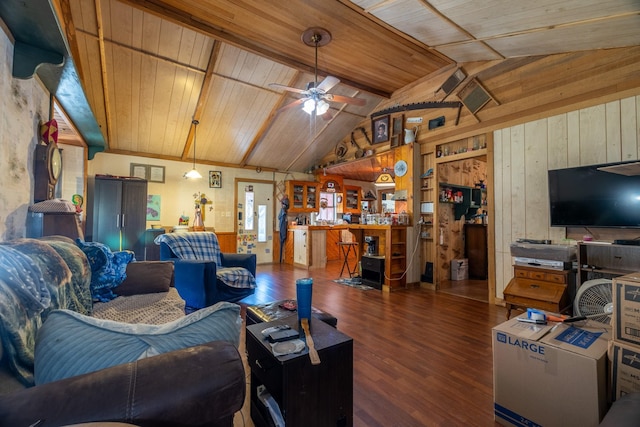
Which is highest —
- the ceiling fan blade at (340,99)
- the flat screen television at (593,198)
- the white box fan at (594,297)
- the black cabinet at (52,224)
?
the ceiling fan blade at (340,99)

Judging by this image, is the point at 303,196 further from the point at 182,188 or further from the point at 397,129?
the point at 397,129

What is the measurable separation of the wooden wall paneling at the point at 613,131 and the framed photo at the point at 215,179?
650 centimetres

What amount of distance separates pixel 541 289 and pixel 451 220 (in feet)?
6.95

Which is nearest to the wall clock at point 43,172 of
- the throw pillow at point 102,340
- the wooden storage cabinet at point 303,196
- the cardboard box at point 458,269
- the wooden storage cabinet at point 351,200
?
the throw pillow at point 102,340

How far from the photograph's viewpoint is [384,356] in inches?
89.0

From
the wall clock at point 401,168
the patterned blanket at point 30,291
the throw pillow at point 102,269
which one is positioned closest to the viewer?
the patterned blanket at point 30,291

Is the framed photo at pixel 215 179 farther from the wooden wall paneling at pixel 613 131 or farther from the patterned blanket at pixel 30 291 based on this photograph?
the wooden wall paneling at pixel 613 131

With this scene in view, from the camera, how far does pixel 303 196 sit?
24.5ft

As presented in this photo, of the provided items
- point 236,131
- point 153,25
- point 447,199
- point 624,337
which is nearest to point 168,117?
point 236,131

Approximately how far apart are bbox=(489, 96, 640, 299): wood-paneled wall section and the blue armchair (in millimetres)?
3284

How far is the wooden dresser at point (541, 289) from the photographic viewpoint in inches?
111

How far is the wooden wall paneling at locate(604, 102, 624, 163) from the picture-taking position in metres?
2.80

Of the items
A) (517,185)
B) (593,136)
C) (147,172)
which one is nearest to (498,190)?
(517,185)

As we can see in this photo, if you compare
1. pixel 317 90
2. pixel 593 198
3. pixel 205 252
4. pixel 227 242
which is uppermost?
pixel 317 90
